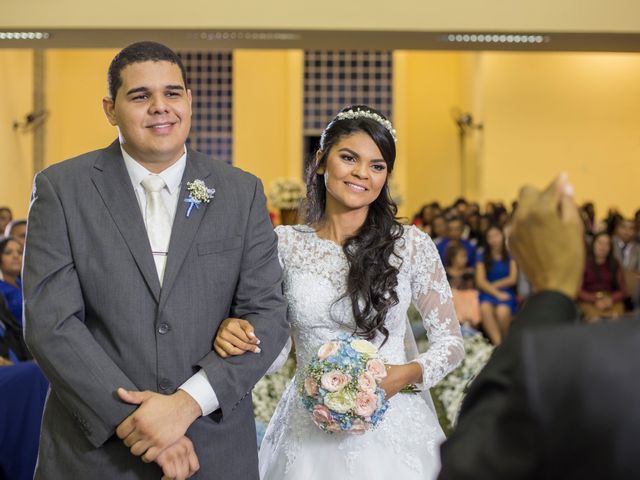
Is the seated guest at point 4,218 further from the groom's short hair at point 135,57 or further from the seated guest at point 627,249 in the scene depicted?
the groom's short hair at point 135,57

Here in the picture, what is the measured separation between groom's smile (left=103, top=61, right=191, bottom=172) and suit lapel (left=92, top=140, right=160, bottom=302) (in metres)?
0.08

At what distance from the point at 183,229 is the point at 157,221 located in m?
0.10

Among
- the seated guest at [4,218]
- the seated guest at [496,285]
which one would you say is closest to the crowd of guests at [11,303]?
the seated guest at [4,218]

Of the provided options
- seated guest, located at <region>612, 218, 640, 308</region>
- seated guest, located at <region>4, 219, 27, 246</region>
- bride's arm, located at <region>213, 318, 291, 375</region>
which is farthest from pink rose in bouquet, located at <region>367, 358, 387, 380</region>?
seated guest, located at <region>612, 218, 640, 308</region>

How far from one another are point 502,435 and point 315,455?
7.04ft

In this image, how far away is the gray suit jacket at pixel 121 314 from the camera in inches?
101

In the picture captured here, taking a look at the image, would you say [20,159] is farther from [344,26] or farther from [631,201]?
[631,201]

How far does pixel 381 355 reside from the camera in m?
3.51

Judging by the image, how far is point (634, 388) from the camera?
119 cm

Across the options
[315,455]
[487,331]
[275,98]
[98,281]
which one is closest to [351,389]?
[315,455]

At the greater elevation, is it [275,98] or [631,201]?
[275,98]

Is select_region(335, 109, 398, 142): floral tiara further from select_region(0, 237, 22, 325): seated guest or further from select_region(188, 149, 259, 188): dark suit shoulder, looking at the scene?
select_region(0, 237, 22, 325): seated guest

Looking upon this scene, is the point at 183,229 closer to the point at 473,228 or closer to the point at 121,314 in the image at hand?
the point at 121,314

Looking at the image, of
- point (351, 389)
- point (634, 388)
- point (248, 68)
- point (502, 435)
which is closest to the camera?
point (634, 388)
